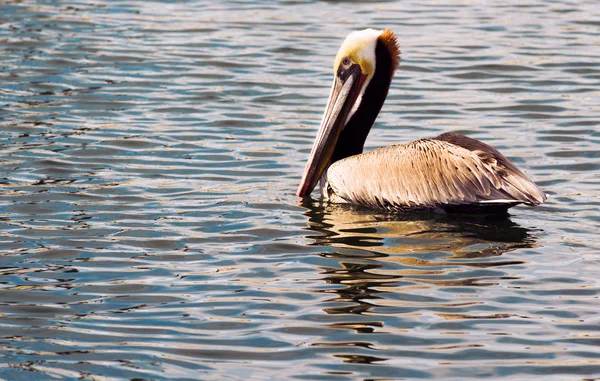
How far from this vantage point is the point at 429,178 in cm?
682

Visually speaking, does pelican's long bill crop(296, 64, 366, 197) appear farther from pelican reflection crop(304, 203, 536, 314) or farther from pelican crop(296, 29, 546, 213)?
pelican reflection crop(304, 203, 536, 314)

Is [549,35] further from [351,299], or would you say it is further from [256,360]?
[256,360]

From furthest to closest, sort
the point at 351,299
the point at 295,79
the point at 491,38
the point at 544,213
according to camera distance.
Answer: the point at 491,38, the point at 295,79, the point at 544,213, the point at 351,299

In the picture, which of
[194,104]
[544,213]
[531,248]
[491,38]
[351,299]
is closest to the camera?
[351,299]

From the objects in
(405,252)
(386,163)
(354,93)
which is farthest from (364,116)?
(405,252)

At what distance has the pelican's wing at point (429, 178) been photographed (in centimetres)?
654

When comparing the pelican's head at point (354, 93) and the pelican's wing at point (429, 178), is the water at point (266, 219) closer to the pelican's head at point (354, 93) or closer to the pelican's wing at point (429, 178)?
the pelican's wing at point (429, 178)

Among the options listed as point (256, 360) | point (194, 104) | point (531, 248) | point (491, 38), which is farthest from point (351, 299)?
point (491, 38)

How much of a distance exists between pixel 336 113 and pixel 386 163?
80cm

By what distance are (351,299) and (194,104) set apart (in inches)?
186

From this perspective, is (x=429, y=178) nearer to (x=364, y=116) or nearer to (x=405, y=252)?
(x=405, y=252)

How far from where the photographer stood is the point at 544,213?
22.9 feet

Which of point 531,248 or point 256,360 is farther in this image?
point 531,248

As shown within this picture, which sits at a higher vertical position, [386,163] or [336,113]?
[336,113]
